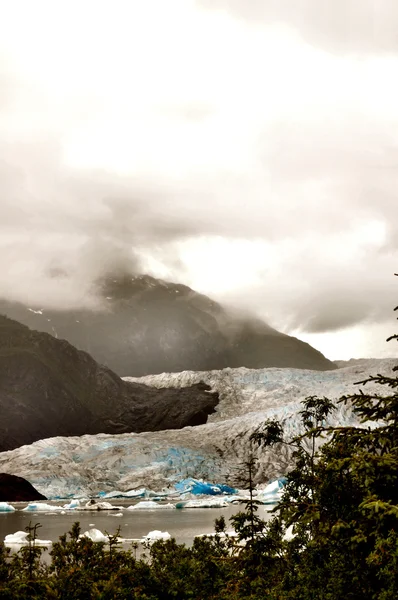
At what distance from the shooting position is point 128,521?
2090 inches

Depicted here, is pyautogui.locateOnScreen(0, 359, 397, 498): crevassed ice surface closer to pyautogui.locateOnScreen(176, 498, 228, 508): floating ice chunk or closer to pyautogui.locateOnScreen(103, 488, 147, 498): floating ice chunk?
pyautogui.locateOnScreen(103, 488, 147, 498): floating ice chunk

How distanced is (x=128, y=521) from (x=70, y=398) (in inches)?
4549

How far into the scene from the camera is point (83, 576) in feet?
35.9

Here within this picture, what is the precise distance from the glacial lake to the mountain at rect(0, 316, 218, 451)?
6767 centimetres

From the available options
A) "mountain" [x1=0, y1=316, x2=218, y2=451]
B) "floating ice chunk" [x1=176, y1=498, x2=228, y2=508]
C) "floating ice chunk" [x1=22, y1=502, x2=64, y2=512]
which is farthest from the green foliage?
"mountain" [x1=0, y1=316, x2=218, y2=451]

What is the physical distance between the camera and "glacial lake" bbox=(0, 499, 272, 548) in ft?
144

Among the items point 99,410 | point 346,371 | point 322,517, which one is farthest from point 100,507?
point 99,410

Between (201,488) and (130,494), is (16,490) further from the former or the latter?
(201,488)

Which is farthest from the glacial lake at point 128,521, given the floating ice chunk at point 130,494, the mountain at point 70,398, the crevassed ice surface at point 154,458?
the mountain at point 70,398

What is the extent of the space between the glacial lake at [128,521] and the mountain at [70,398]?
67665mm

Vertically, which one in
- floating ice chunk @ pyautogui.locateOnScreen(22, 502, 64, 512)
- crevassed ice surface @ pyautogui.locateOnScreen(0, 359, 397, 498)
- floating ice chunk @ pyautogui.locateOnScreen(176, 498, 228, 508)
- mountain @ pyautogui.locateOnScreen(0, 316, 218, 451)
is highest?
mountain @ pyautogui.locateOnScreen(0, 316, 218, 451)

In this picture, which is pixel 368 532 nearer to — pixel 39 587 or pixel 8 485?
pixel 39 587

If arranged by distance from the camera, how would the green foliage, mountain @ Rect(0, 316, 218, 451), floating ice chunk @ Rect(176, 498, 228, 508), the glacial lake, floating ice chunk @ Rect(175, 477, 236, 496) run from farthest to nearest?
mountain @ Rect(0, 316, 218, 451), floating ice chunk @ Rect(175, 477, 236, 496), floating ice chunk @ Rect(176, 498, 228, 508), the glacial lake, the green foliage

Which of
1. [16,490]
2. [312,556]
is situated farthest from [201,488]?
[312,556]
